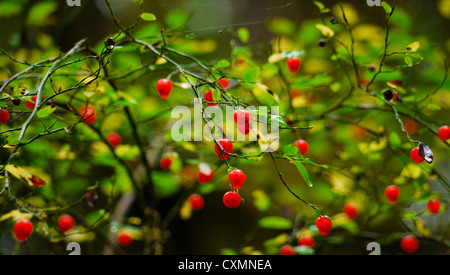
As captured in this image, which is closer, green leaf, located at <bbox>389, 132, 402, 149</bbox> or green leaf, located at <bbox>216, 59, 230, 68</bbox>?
green leaf, located at <bbox>216, 59, 230, 68</bbox>

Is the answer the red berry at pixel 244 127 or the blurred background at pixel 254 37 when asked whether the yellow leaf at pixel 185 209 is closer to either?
the blurred background at pixel 254 37

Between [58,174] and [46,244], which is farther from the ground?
[58,174]

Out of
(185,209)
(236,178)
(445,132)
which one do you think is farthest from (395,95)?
(185,209)

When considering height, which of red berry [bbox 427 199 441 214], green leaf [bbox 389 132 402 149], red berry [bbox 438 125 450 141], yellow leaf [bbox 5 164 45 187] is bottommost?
yellow leaf [bbox 5 164 45 187]

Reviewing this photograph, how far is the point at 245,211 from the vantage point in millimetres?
2932

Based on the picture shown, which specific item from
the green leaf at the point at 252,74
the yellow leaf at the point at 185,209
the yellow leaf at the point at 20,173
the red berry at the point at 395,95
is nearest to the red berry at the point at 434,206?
the red berry at the point at 395,95

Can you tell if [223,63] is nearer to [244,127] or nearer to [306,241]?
[244,127]

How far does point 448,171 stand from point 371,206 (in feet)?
4.61

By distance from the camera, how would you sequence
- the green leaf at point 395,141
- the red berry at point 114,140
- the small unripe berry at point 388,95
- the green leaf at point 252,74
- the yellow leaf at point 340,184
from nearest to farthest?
the green leaf at point 252,74, the small unripe berry at point 388,95, the green leaf at point 395,141, the yellow leaf at point 340,184, the red berry at point 114,140

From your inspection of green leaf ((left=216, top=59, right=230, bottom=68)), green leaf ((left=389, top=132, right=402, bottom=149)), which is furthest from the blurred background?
green leaf ((left=216, top=59, right=230, bottom=68))

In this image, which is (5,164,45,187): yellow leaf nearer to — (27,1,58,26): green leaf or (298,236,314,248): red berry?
(298,236,314,248): red berry

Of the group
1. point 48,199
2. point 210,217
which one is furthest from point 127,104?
point 210,217

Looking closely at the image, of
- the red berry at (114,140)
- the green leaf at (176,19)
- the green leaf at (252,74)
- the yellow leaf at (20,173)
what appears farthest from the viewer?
the red berry at (114,140)
